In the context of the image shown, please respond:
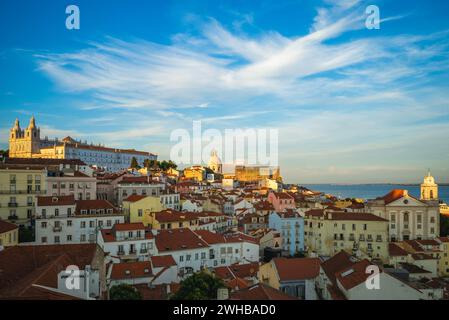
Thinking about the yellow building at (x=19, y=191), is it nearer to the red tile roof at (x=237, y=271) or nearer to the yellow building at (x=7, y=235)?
the yellow building at (x=7, y=235)

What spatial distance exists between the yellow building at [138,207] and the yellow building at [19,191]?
761cm

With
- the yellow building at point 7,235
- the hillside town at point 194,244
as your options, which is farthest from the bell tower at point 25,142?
the yellow building at point 7,235

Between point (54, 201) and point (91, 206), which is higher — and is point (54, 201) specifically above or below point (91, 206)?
above

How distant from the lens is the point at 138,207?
31.0 meters

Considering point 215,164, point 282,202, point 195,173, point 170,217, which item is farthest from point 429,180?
point 215,164

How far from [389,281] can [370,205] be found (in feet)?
101

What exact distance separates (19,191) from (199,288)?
2257 centimetres

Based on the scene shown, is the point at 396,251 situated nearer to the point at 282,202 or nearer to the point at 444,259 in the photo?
the point at 444,259

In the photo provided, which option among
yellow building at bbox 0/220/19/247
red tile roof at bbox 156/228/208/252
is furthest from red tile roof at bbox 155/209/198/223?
yellow building at bbox 0/220/19/247

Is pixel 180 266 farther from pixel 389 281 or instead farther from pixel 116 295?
pixel 389 281

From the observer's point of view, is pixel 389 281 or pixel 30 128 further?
pixel 30 128

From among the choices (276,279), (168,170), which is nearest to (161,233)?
(276,279)

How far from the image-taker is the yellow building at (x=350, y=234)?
32.2 meters
